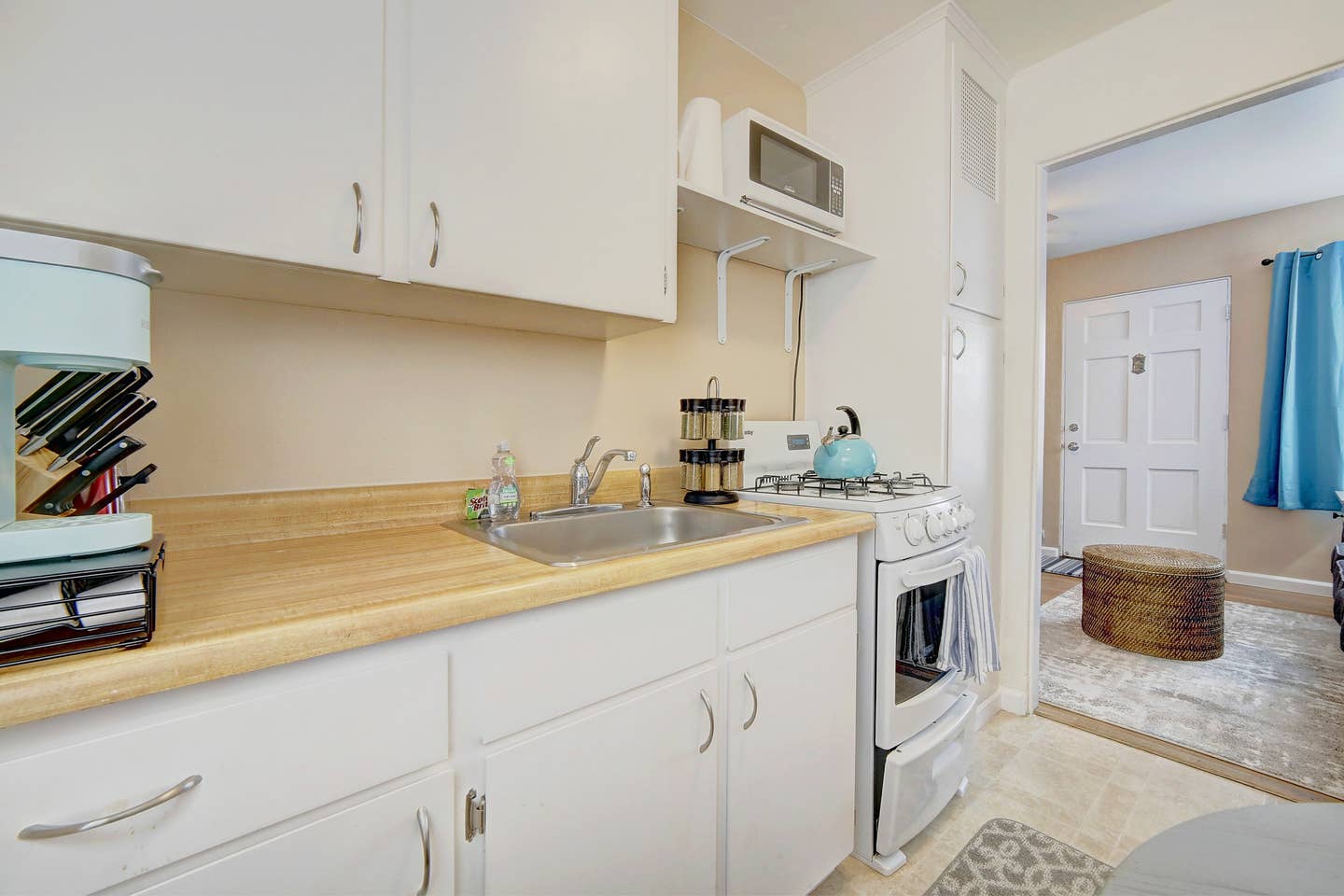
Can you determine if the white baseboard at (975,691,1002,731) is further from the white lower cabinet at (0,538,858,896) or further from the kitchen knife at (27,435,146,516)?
the kitchen knife at (27,435,146,516)

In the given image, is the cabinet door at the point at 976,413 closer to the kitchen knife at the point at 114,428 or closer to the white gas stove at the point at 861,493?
the white gas stove at the point at 861,493

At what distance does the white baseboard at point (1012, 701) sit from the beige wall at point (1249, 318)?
Answer: 1991 millimetres

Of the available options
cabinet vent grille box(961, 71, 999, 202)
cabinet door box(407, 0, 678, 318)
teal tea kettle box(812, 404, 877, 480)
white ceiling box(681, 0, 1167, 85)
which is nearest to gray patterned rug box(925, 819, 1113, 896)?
teal tea kettle box(812, 404, 877, 480)

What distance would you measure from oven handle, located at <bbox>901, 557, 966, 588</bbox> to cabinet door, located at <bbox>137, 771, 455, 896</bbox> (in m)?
1.21

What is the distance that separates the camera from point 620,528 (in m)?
1.58

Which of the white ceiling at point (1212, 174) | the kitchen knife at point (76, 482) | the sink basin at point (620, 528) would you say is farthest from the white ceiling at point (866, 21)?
the kitchen knife at point (76, 482)

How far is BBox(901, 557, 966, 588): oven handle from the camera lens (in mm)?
1504

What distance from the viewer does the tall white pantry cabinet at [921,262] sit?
2004mm

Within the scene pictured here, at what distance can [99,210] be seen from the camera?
30.3 inches

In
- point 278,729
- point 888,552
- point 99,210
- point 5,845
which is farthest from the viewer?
point 888,552

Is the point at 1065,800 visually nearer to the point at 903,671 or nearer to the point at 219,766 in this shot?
the point at 903,671

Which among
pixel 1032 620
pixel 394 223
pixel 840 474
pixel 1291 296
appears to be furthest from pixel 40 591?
pixel 1291 296

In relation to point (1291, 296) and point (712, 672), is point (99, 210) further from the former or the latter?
point (1291, 296)

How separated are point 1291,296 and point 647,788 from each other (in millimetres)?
5225
